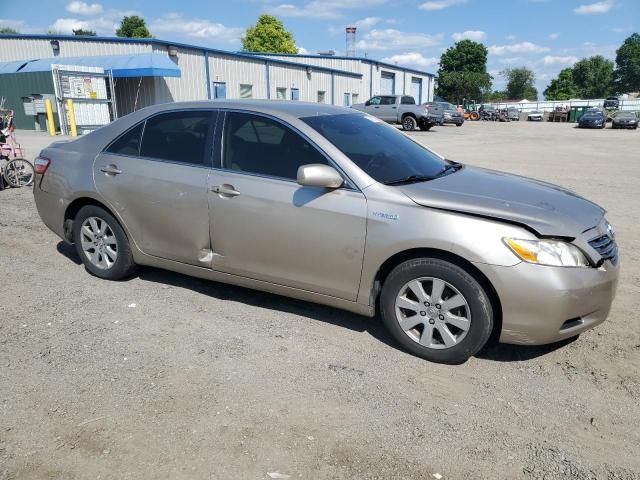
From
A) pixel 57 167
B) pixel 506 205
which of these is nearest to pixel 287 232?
pixel 506 205

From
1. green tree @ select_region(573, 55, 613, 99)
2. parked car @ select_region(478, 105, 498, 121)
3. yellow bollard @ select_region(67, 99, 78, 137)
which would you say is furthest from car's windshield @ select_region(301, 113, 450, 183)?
green tree @ select_region(573, 55, 613, 99)

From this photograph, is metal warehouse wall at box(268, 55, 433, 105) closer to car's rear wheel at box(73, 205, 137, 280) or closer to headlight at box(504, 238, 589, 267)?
car's rear wheel at box(73, 205, 137, 280)

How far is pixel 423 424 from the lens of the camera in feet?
9.52

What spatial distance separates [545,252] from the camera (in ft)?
10.4

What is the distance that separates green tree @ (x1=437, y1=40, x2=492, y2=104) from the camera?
271 ft

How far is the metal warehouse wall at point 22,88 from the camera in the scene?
25430 millimetres

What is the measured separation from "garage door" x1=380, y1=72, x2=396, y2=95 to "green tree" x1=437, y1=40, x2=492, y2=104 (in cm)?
3261

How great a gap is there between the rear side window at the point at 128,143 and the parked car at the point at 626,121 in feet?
139

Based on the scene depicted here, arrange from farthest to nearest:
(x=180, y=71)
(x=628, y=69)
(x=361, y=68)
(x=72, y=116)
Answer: (x=628, y=69)
(x=361, y=68)
(x=180, y=71)
(x=72, y=116)

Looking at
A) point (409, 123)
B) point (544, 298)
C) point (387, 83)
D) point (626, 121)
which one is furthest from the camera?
point (387, 83)

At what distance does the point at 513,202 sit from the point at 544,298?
683mm

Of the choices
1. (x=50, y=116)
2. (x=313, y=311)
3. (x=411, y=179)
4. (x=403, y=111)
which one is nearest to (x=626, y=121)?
(x=403, y=111)

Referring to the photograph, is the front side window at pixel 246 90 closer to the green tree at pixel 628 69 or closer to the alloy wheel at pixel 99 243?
the alloy wheel at pixel 99 243

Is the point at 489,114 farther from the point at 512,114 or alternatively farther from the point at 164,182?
the point at 164,182
